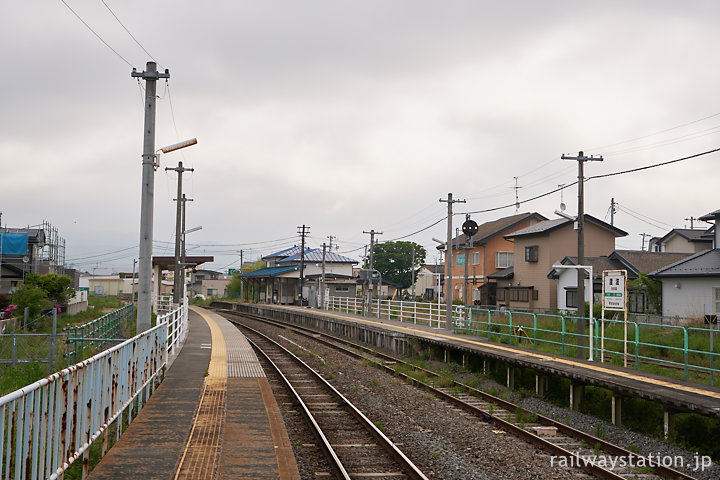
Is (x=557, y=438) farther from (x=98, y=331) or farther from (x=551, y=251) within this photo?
(x=551, y=251)

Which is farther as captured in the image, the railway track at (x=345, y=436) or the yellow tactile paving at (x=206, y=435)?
the railway track at (x=345, y=436)

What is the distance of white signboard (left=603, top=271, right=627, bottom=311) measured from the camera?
14.3 metres

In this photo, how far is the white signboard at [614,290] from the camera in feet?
46.9

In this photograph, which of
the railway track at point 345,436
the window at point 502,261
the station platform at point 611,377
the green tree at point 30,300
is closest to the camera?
the railway track at point 345,436

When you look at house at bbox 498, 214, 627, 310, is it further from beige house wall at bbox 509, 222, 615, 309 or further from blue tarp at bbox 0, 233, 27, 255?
blue tarp at bbox 0, 233, 27, 255

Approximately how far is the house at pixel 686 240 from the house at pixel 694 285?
14921 millimetres

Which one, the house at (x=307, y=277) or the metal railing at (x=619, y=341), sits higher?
the house at (x=307, y=277)

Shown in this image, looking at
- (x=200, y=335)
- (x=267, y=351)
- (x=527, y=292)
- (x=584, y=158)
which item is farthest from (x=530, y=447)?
(x=527, y=292)

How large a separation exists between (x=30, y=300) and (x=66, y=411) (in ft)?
90.4

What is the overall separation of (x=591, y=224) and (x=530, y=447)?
1284 inches

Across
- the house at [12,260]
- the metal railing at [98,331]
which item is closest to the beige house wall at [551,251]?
the metal railing at [98,331]

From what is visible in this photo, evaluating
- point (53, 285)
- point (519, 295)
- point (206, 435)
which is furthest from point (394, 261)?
point (206, 435)

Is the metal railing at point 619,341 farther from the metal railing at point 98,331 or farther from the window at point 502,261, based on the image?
the window at point 502,261

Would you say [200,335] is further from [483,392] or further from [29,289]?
[483,392]
